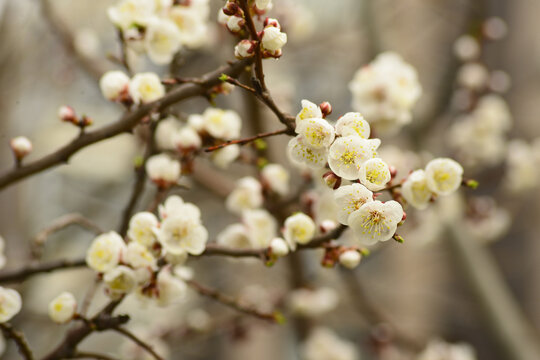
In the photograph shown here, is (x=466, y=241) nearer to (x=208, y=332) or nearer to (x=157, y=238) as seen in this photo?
(x=208, y=332)

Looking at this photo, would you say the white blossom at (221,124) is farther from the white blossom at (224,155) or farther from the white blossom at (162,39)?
the white blossom at (162,39)

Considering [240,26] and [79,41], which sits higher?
[240,26]

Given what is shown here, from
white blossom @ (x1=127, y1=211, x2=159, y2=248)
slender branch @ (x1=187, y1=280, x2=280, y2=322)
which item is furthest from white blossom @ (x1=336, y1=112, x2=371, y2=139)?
slender branch @ (x1=187, y1=280, x2=280, y2=322)

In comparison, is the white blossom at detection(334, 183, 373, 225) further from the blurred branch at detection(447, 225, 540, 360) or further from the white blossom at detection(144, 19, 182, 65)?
the blurred branch at detection(447, 225, 540, 360)

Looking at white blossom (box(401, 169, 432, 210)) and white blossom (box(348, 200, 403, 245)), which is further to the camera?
white blossom (box(401, 169, 432, 210))

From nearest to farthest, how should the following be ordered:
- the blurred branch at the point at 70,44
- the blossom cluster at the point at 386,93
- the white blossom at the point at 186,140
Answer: the white blossom at the point at 186,140 < the blossom cluster at the point at 386,93 < the blurred branch at the point at 70,44

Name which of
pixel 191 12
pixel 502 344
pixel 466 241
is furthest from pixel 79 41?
pixel 502 344

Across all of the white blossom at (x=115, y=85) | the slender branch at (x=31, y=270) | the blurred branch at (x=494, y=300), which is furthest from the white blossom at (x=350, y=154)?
the blurred branch at (x=494, y=300)

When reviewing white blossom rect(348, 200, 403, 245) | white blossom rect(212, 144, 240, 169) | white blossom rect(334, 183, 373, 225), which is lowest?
white blossom rect(212, 144, 240, 169)
